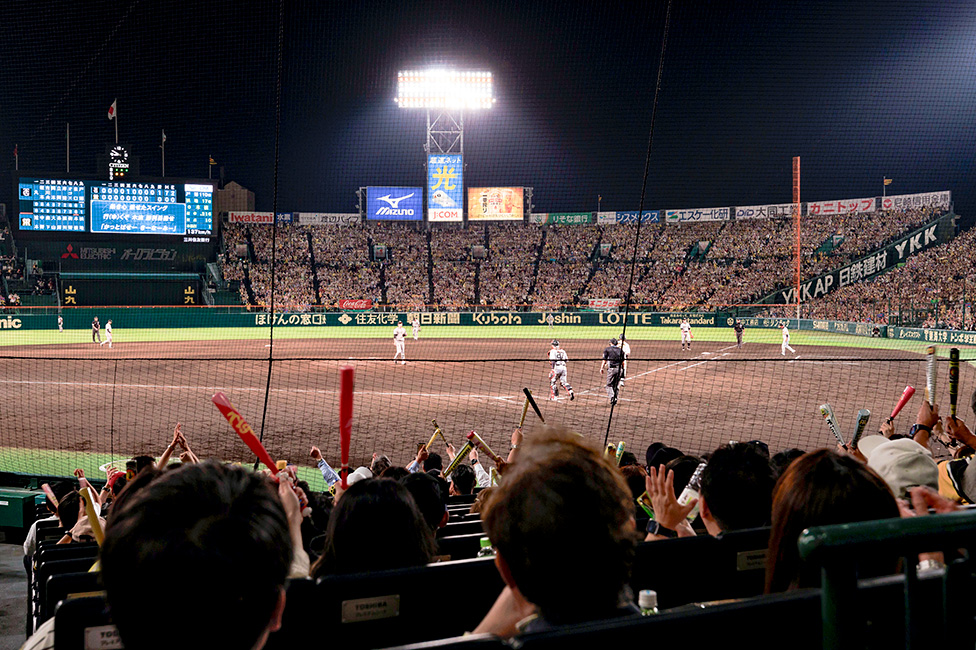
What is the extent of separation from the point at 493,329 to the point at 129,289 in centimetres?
2458

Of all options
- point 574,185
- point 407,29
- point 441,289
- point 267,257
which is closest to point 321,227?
point 267,257

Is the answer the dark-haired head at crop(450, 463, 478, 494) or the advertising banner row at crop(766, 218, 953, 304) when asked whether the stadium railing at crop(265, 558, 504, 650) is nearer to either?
the dark-haired head at crop(450, 463, 478, 494)

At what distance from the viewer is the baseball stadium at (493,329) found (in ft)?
4.80

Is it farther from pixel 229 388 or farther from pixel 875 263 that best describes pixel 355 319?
pixel 875 263

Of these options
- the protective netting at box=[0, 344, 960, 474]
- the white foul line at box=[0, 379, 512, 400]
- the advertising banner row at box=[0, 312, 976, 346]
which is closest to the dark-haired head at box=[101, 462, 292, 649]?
the protective netting at box=[0, 344, 960, 474]

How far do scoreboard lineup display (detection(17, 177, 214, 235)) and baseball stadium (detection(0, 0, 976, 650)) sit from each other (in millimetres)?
201

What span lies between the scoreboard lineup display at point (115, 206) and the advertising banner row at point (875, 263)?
38.8 meters

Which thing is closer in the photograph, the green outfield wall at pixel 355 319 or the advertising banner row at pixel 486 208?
the green outfield wall at pixel 355 319

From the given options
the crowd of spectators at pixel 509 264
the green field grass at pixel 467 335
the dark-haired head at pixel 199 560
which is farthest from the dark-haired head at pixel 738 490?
the crowd of spectators at pixel 509 264

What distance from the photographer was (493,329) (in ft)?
140

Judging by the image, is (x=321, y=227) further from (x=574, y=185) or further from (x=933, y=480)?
(x=933, y=480)

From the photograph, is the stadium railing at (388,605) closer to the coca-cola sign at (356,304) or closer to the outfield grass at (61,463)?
the outfield grass at (61,463)

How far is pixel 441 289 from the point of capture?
5391cm

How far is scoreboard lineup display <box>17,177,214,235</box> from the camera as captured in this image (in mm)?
35375
